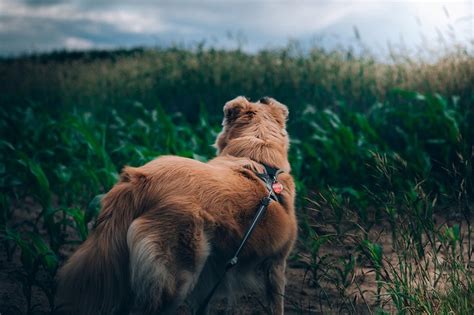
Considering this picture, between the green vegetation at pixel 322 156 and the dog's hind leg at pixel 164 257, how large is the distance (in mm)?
732

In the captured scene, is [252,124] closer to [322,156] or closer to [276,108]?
[276,108]

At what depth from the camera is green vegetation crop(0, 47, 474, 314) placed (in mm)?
A: 3031

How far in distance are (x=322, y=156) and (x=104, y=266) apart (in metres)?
4.75

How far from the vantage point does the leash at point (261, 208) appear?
108 inches

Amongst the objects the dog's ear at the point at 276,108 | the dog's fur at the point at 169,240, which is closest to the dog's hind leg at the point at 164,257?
the dog's fur at the point at 169,240

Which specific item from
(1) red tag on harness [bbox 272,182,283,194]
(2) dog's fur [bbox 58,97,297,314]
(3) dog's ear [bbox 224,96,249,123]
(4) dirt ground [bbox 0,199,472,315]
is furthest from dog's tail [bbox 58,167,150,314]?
(3) dog's ear [bbox 224,96,249,123]

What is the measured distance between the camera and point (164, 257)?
2539mm

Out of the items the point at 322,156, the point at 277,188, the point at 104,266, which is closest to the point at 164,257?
the point at 104,266

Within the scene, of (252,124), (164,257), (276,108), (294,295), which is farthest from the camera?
(294,295)

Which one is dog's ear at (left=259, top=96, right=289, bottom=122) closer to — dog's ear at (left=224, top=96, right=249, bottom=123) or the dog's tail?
dog's ear at (left=224, top=96, right=249, bottom=123)

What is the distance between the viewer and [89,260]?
2.61 m

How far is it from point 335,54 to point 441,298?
8.83m

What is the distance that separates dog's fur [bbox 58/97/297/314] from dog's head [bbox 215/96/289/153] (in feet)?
1.49

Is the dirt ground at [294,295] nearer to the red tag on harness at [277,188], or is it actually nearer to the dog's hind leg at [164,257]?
the red tag on harness at [277,188]
